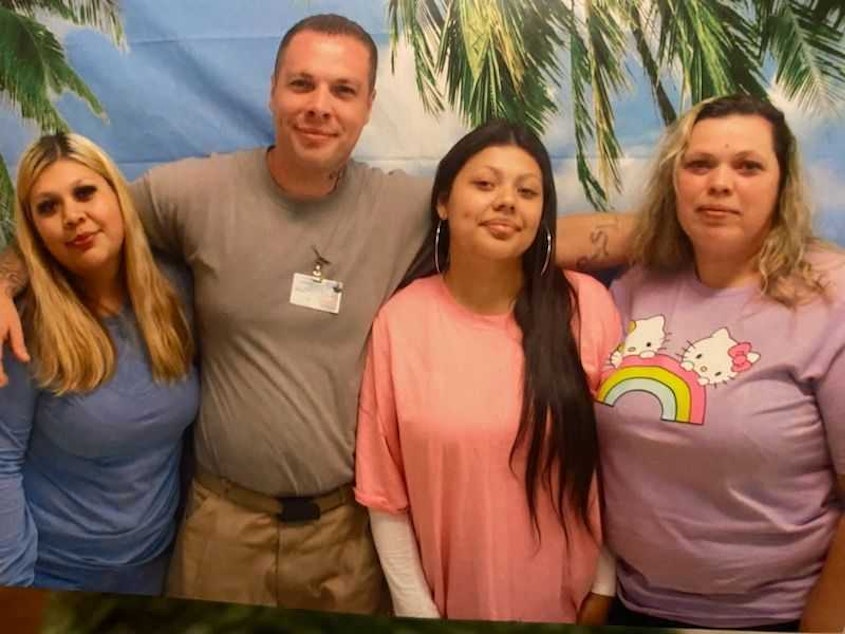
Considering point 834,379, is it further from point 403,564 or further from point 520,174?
point 403,564

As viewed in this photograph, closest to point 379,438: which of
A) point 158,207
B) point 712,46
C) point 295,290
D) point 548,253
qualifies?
point 295,290

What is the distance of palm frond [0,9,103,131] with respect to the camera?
1.20 metres

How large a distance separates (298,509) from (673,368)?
540 mm

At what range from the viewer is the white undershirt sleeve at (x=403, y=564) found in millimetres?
1209

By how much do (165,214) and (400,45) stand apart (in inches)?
15.7

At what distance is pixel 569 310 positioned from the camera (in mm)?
1185

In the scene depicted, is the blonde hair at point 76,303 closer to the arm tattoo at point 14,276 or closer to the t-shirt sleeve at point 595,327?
the arm tattoo at point 14,276

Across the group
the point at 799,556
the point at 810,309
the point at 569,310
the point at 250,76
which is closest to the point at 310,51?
the point at 250,76

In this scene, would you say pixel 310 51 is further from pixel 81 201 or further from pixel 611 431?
pixel 611 431

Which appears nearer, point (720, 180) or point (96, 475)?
point (720, 180)

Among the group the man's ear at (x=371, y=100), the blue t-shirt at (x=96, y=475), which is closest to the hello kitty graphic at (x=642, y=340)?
the man's ear at (x=371, y=100)

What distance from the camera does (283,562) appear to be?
1230mm

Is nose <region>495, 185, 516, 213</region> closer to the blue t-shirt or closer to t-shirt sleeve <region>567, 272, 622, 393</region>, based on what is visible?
t-shirt sleeve <region>567, 272, 622, 393</region>

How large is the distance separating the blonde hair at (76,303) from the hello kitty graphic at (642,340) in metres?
0.61
